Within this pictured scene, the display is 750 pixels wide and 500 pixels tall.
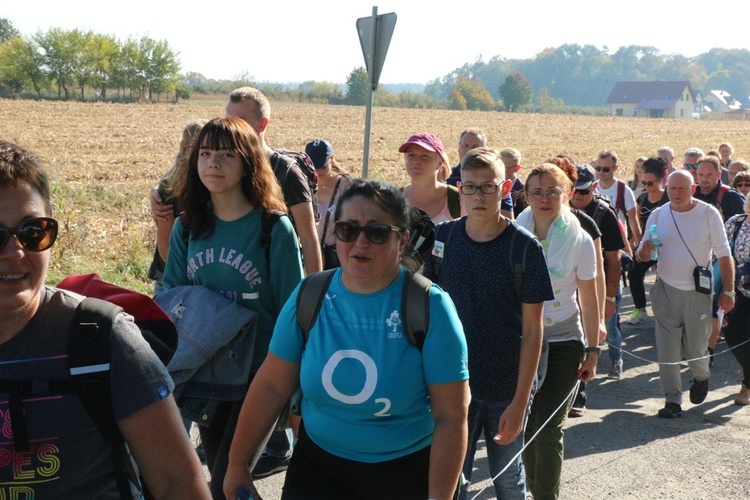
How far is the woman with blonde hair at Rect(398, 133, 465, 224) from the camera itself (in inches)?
212

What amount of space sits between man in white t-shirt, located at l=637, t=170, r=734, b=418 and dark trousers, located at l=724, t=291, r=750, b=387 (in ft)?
1.19

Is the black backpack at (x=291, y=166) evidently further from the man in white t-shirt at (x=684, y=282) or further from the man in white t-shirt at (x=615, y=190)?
the man in white t-shirt at (x=615, y=190)

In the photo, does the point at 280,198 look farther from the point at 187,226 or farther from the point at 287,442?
the point at 287,442

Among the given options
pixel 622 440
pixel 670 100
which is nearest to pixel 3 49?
pixel 622 440

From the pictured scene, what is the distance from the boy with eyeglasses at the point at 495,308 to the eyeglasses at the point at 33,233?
82.9 inches

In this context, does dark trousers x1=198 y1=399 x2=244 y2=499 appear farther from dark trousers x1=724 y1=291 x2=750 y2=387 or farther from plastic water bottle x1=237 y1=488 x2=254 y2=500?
dark trousers x1=724 y1=291 x2=750 y2=387

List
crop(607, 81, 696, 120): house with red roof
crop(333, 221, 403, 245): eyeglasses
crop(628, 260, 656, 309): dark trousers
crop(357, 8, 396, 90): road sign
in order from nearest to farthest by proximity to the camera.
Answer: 1. crop(333, 221, 403, 245): eyeglasses
2. crop(357, 8, 396, 90): road sign
3. crop(628, 260, 656, 309): dark trousers
4. crop(607, 81, 696, 120): house with red roof

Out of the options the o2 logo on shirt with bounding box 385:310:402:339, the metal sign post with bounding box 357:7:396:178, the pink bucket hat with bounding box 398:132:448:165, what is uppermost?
the metal sign post with bounding box 357:7:396:178

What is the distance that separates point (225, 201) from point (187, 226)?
0.21 metres

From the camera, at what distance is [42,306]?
6.26 feet

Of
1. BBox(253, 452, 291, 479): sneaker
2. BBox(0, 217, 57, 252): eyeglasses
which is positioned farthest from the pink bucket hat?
BBox(0, 217, 57, 252): eyeglasses

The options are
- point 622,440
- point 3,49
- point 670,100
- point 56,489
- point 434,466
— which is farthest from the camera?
point 670,100

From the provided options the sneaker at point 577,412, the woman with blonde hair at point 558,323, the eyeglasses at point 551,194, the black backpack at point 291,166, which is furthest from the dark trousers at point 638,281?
the black backpack at point 291,166

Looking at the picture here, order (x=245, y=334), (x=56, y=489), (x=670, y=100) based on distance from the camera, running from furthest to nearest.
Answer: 1. (x=670, y=100)
2. (x=245, y=334)
3. (x=56, y=489)
